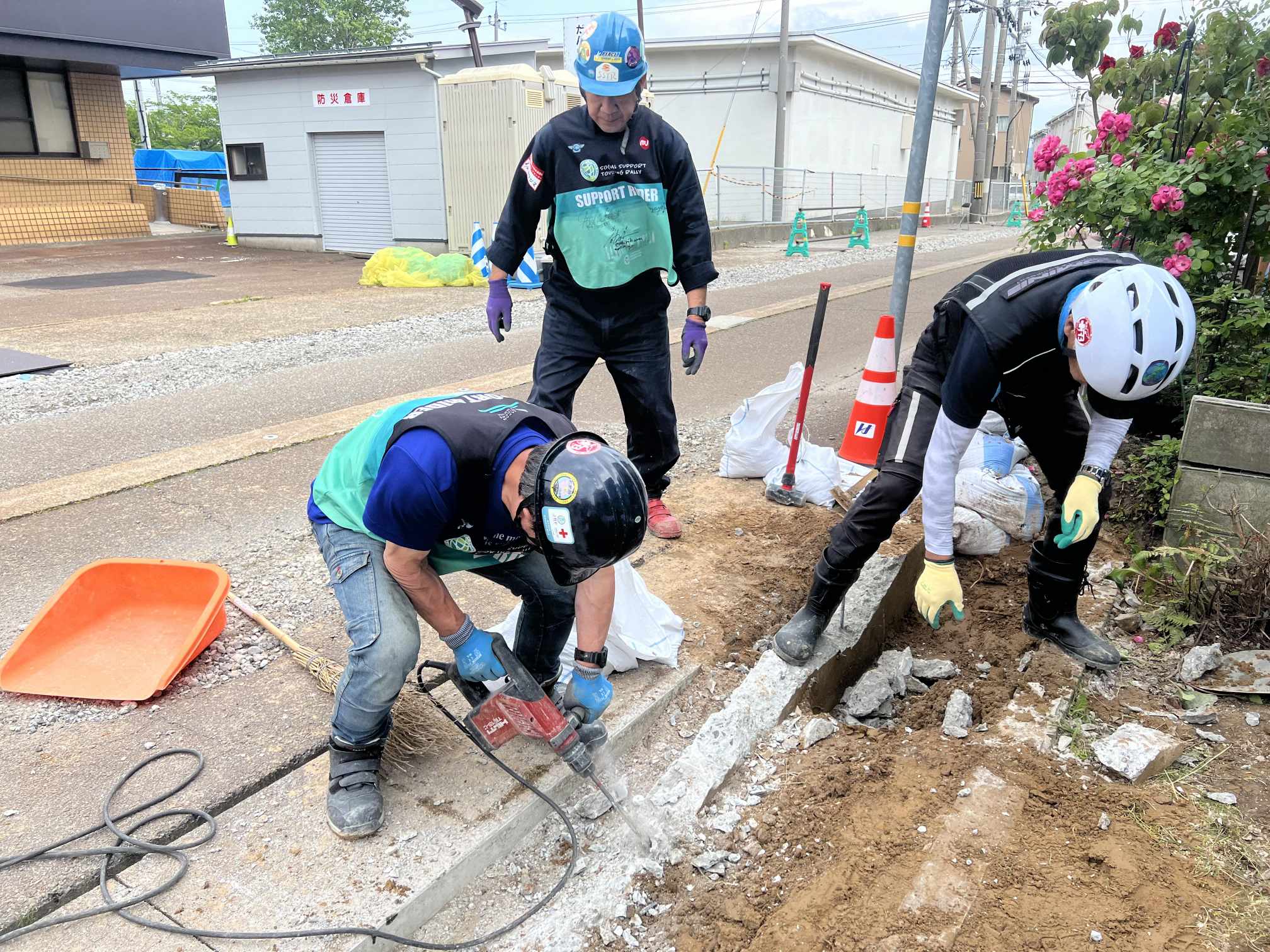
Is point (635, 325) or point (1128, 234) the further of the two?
point (1128, 234)


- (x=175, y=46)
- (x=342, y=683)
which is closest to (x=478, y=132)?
(x=175, y=46)

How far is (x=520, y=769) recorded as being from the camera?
2.59m

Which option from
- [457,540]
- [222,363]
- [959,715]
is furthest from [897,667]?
[222,363]

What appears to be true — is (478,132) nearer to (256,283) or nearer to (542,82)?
(542,82)

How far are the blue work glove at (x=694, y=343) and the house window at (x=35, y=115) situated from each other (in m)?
19.0

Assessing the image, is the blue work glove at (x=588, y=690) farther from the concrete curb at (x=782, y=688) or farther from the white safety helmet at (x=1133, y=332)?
the white safety helmet at (x=1133, y=332)

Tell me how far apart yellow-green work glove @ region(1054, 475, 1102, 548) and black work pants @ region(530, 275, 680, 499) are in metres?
1.64

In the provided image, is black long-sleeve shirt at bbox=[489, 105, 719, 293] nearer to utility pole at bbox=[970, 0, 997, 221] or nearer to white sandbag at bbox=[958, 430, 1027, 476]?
white sandbag at bbox=[958, 430, 1027, 476]

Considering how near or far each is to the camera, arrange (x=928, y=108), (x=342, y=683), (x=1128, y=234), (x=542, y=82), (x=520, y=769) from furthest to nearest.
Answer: (x=542, y=82)
(x=928, y=108)
(x=1128, y=234)
(x=520, y=769)
(x=342, y=683)

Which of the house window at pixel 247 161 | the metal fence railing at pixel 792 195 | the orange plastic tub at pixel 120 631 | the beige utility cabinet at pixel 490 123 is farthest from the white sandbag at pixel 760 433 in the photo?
the house window at pixel 247 161

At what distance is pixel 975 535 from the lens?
415 centimetres

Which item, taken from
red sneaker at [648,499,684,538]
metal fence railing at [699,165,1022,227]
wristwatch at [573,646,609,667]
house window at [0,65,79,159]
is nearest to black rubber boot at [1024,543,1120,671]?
red sneaker at [648,499,684,538]

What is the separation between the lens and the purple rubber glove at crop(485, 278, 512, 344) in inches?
163

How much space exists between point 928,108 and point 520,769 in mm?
4262
